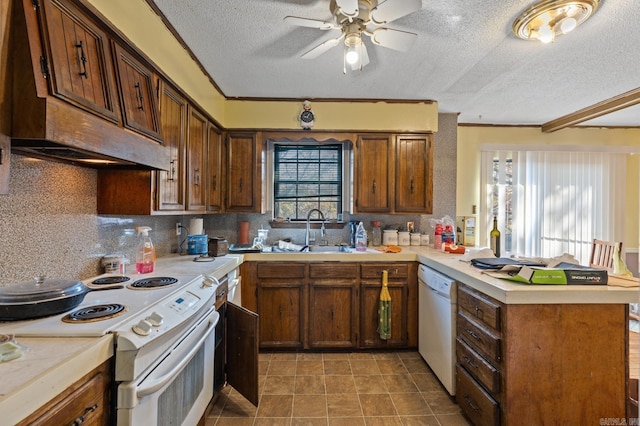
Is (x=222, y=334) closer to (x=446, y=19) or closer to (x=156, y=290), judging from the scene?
(x=156, y=290)

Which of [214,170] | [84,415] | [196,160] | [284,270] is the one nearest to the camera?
[84,415]

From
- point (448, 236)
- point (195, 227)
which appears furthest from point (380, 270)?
point (195, 227)

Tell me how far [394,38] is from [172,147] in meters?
1.56

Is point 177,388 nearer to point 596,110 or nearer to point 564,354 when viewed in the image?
point 564,354

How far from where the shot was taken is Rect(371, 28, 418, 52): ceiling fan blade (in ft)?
5.60

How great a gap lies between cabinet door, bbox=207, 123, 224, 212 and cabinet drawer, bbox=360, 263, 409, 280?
1509 mm

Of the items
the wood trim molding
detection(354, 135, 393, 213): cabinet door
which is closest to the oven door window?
detection(354, 135, 393, 213): cabinet door

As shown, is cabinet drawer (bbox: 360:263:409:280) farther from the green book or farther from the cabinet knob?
the cabinet knob

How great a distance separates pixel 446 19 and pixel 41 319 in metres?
2.42

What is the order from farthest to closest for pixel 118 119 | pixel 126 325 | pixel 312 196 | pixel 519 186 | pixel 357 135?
pixel 519 186
pixel 312 196
pixel 357 135
pixel 118 119
pixel 126 325

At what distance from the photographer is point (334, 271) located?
2.69m

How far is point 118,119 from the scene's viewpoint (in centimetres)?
131

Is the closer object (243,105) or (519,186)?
(243,105)

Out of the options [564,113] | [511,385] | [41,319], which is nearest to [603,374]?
[511,385]
